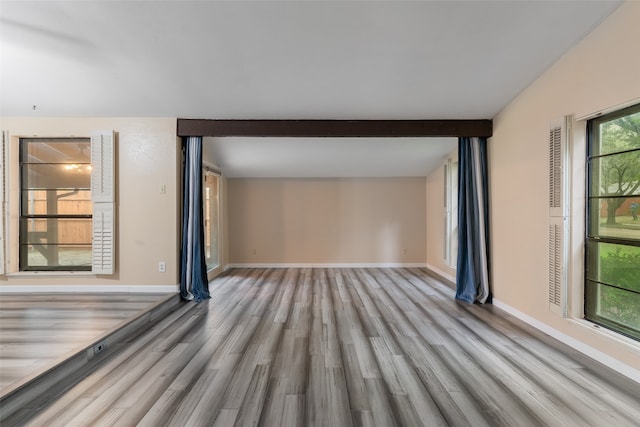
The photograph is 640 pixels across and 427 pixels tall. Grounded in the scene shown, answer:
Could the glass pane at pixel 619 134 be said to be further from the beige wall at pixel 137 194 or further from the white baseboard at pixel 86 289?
the white baseboard at pixel 86 289

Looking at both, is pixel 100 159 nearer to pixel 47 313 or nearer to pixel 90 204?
pixel 90 204

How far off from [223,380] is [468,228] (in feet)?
11.2

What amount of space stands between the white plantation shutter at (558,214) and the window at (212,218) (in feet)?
16.3

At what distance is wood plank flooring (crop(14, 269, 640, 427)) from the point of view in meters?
1.77

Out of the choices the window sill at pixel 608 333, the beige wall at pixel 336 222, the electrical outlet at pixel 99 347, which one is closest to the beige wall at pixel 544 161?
the window sill at pixel 608 333

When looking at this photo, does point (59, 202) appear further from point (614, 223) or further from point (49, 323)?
point (614, 223)

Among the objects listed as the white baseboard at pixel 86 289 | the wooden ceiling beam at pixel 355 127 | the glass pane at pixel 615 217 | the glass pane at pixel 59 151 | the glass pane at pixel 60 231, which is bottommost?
the white baseboard at pixel 86 289

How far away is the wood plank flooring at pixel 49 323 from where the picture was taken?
7.13 feet

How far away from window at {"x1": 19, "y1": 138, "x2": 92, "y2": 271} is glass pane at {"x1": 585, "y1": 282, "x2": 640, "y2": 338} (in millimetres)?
5746

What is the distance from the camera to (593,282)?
8.75 feet

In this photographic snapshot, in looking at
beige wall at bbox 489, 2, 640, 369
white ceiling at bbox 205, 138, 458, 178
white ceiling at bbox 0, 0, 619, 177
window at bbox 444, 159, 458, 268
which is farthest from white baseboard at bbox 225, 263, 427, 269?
white ceiling at bbox 0, 0, 619, 177

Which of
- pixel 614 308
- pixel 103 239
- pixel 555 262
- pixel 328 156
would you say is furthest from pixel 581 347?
pixel 103 239

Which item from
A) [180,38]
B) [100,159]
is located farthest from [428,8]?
[100,159]

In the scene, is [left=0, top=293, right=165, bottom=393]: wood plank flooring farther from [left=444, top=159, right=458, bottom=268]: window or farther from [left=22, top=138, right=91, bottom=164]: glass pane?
[left=444, top=159, right=458, bottom=268]: window
